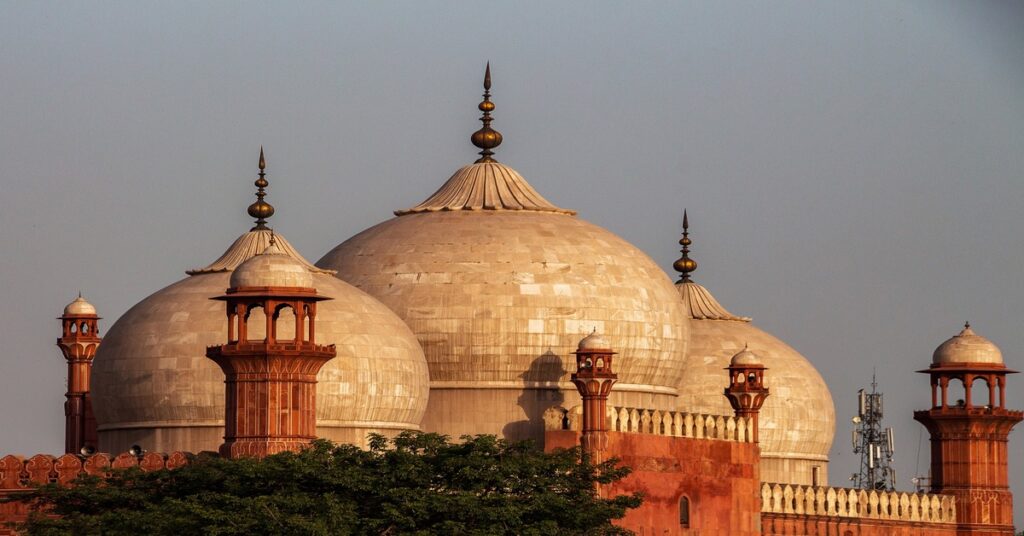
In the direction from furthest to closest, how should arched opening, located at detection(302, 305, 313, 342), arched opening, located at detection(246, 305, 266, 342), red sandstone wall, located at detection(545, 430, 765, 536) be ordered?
red sandstone wall, located at detection(545, 430, 765, 536) → arched opening, located at detection(246, 305, 266, 342) → arched opening, located at detection(302, 305, 313, 342)

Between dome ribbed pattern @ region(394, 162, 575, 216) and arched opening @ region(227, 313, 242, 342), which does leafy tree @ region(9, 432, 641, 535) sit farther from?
dome ribbed pattern @ region(394, 162, 575, 216)

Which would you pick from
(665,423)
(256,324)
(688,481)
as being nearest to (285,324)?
(256,324)

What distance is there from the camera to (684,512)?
6056 centimetres

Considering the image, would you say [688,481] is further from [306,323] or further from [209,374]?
[209,374]

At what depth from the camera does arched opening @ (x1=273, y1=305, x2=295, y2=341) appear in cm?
5731

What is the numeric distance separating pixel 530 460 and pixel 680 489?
981cm

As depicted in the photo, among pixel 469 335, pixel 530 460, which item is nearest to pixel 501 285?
pixel 469 335

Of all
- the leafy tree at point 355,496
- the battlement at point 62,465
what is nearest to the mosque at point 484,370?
the battlement at point 62,465

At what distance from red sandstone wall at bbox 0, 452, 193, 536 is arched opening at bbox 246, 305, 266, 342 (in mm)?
3976

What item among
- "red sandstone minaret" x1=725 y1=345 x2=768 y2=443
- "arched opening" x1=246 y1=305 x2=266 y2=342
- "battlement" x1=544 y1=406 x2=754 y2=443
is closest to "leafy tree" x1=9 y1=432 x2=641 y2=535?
"arched opening" x1=246 y1=305 x2=266 y2=342

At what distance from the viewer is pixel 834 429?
73000 mm

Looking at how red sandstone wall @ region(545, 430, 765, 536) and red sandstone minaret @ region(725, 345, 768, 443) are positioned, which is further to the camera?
red sandstone minaret @ region(725, 345, 768, 443)

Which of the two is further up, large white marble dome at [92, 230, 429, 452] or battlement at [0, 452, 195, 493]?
large white marble dome at [92, 230, 429, 452]

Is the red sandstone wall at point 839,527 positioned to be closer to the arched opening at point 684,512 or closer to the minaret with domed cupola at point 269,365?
the arched opening at point 684,512
